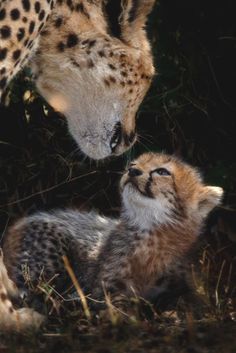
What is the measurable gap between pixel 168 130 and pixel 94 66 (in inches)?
52.4

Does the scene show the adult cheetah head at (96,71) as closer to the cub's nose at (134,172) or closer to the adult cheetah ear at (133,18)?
the adult cheetah ear at (133,18)

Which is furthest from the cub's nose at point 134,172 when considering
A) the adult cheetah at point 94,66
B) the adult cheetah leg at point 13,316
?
the adult cheetah leg at point 13,316

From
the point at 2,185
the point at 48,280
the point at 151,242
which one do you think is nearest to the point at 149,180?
the point at 151,242

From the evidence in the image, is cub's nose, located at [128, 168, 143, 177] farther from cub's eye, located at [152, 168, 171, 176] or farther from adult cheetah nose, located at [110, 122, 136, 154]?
adult cheetah nose, located at [110, 122, 136, 154]

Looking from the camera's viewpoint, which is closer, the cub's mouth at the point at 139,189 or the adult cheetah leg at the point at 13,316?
the adult cheetah leg at the point at 13,316

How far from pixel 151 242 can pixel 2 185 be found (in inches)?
65.1

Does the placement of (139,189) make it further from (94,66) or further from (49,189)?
(49,189)

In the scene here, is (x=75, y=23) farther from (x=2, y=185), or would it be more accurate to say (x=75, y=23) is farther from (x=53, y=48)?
(x=2, y=185)

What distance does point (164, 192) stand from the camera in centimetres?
577

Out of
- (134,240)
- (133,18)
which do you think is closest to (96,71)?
(133,18)

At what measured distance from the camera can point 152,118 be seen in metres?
7.04

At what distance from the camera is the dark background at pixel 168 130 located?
6711mm

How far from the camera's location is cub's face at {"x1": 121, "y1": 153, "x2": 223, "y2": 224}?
224 inches

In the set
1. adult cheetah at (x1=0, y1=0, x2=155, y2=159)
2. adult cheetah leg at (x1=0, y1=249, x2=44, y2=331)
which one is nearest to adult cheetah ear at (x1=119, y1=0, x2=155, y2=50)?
adult cheetah at (x1=0, y1=0, x2=155, y2=159)
